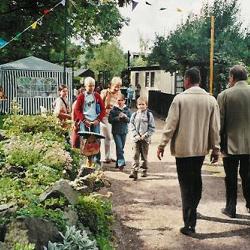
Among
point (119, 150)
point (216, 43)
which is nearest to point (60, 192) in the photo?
point (119, 150)

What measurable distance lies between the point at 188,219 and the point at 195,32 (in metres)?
17.6

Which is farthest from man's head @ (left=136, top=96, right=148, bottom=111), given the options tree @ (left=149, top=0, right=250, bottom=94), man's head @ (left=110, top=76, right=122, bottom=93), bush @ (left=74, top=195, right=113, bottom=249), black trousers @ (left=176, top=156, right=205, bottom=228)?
tree @ (left=149, top=0, right=250, bottom=94)

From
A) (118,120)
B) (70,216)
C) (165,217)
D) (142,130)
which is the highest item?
(118,120)

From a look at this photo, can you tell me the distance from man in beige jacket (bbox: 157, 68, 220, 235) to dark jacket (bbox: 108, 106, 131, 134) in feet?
12.8

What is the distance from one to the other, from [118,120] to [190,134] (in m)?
4.02

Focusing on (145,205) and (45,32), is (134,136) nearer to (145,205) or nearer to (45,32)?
(145,205)

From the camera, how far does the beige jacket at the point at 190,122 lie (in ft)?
19.6

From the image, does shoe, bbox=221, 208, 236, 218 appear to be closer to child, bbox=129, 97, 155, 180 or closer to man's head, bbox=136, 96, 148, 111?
child, bbox=129, 97, 155, 180

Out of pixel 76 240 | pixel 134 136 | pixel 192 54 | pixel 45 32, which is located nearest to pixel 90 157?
pixel 134 136

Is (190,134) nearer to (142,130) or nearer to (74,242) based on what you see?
(74,242)

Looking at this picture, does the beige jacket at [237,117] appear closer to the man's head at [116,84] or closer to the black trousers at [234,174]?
the black trousers at [234,174]

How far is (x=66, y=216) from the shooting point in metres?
4.47

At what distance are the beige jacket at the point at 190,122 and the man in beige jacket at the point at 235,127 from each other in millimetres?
512

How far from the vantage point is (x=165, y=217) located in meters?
6.65
